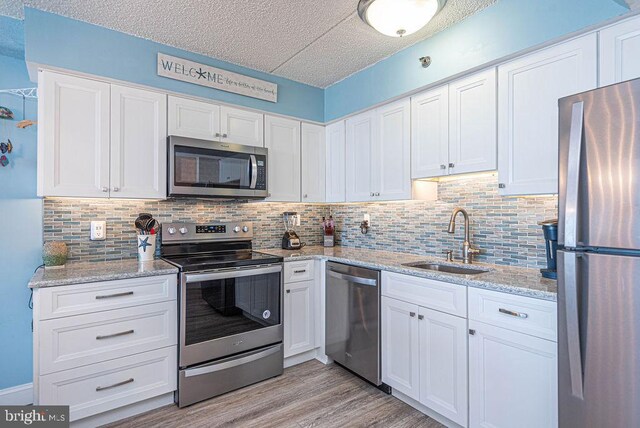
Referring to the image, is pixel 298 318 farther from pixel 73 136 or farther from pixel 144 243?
pixel 73 136

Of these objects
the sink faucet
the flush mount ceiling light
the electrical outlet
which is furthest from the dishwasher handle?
the electrical outlet

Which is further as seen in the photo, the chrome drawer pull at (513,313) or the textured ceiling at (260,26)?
the textured ceiling at (260,26)

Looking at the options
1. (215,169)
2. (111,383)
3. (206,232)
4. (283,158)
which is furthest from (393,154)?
(111,383)

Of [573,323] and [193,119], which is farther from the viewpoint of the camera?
[193,119]

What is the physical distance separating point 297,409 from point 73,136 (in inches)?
90.2

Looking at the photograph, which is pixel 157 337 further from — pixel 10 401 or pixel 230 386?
pixel 10 401

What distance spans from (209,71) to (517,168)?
7.65ft

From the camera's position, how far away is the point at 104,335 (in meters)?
1.96

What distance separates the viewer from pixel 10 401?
228 centimetres

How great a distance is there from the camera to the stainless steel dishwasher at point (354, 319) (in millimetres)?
2363

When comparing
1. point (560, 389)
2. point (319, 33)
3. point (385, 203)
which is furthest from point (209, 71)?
point (560, 389)

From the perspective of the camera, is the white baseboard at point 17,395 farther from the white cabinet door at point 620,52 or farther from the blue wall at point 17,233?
the white cabinet door at point 620,52

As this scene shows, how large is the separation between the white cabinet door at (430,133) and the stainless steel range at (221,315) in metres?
1.32

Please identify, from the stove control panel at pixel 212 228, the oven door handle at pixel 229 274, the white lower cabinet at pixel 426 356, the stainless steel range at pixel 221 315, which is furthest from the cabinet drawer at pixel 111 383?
the white lower cabinet at pixel 426 356
